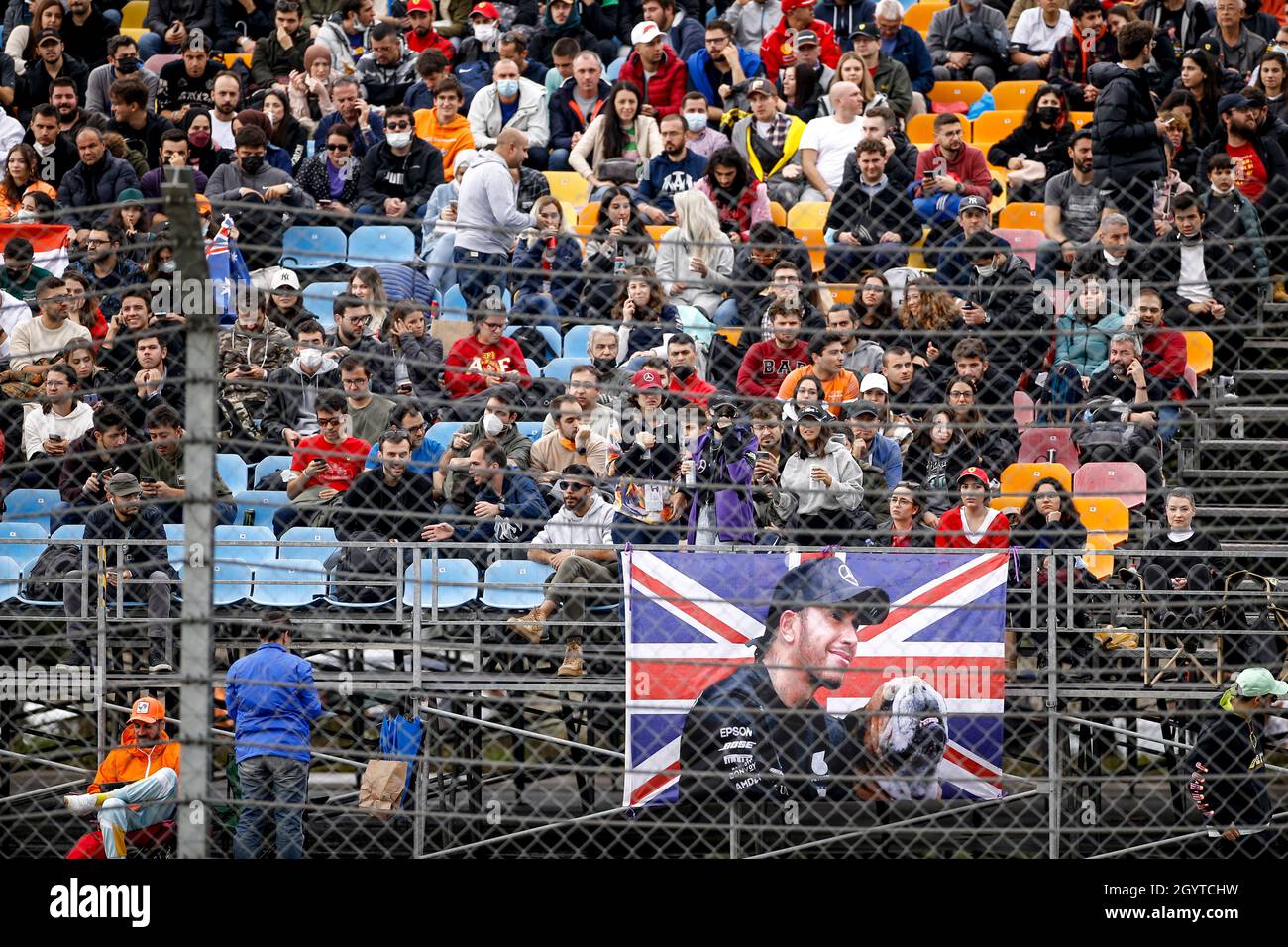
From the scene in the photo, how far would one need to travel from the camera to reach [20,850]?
8.30m

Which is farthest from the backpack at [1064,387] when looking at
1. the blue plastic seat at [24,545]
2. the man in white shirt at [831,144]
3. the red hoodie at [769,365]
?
the blue plastic seat at [24,545]

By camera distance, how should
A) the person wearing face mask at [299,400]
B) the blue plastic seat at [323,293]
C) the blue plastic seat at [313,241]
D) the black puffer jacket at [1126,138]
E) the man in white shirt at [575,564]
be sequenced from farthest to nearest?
the blue plastic seat at [313,241], the black puffer jacket at [1126,138], the blue plastic seat at [323,293], the person wearing face mask at [299,400], the man in white shirt at [575,564]

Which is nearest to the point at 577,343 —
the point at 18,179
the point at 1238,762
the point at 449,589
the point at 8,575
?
the point at 449,589

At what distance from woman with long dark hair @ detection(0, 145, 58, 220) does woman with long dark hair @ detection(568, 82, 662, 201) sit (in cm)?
375

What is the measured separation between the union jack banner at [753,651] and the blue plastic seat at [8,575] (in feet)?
10.9

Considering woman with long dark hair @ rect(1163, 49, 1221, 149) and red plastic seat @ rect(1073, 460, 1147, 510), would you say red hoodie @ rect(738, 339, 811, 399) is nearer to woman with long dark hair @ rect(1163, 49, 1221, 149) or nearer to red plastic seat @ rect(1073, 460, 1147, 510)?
red plastic seat @ rect(1073, 460, 1147, 510)

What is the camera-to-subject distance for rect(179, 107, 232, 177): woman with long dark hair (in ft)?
43.1

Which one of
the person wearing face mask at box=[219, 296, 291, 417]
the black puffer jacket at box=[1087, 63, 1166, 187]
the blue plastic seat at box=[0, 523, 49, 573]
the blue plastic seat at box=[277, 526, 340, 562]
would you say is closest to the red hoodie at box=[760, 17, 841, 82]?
the black puffer jacket at box=[1087, 63, 1166, 187]

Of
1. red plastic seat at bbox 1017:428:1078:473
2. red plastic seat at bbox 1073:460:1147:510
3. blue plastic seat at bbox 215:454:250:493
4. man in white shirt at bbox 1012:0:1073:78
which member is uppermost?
man in white shirt at bbox 1012:0:1073:78

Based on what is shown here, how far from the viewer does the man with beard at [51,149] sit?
13.2 m

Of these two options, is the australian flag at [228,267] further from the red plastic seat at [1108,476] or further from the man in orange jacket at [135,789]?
the red plastic seat at [1108,476]

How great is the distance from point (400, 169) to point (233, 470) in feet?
11.9
